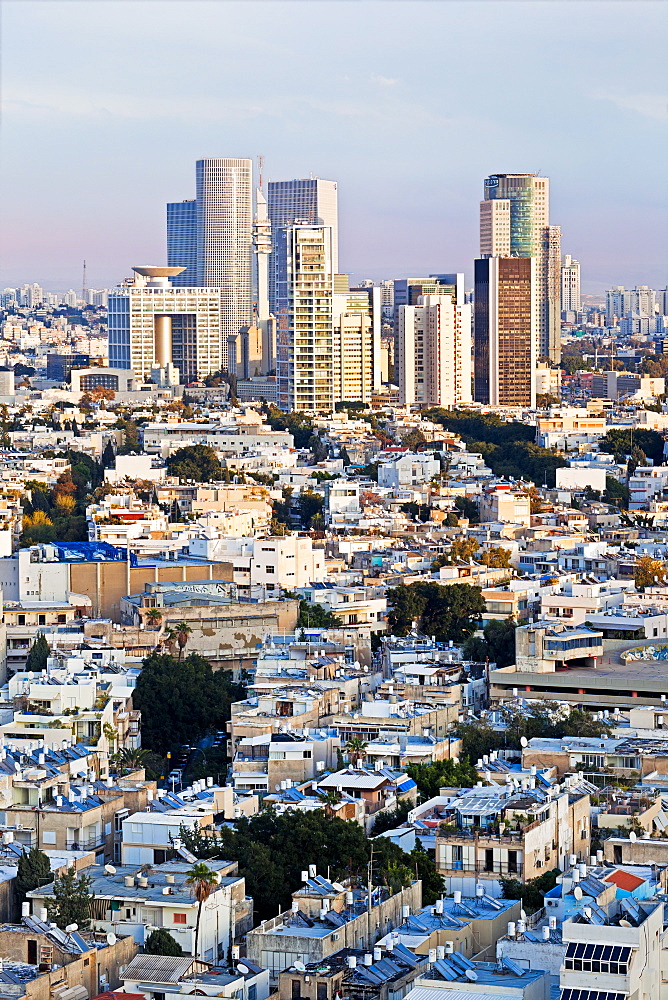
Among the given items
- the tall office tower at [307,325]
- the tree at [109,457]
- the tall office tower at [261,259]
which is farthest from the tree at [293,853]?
the tall office tower at [261,259]

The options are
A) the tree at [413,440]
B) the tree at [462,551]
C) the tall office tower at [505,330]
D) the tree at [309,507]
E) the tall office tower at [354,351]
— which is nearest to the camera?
the tree at [462,551]

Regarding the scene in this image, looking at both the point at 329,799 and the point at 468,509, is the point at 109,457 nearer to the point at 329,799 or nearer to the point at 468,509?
the point at 468,509

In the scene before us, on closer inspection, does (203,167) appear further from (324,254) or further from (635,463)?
(635,463)

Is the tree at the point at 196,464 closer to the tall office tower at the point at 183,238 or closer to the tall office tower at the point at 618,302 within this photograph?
the tall office tower at the point at 183,238

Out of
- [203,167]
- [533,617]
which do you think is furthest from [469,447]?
[203,167]

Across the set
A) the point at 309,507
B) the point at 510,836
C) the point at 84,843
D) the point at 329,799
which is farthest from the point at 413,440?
the point at 510,836
